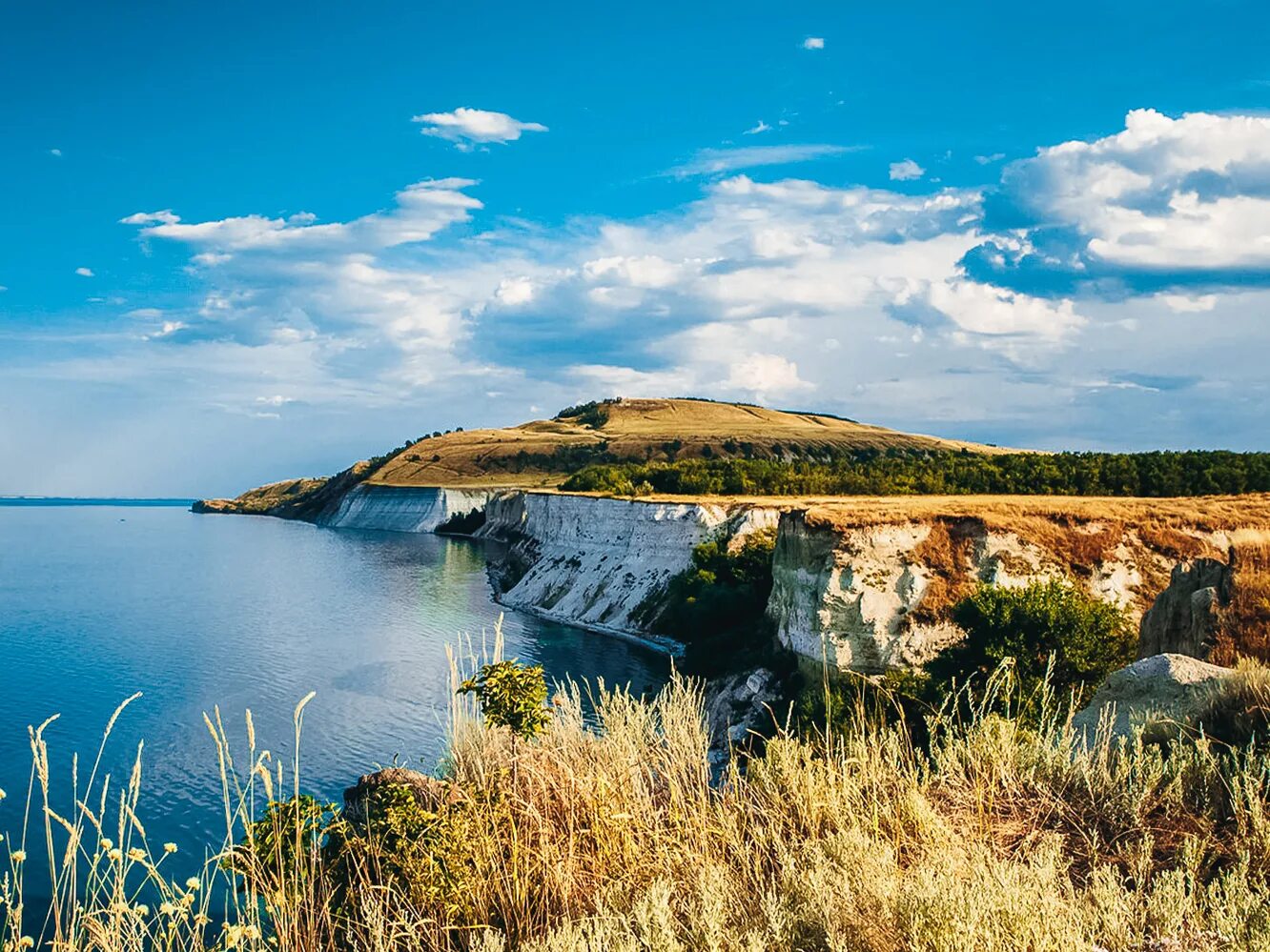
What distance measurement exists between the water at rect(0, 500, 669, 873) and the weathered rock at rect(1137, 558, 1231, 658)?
1240 cm

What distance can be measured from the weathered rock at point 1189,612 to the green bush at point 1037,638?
9.92m

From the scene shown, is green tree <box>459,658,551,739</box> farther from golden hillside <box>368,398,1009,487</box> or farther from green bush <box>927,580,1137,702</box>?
golden hillside <box>368,398,1009,487</box>

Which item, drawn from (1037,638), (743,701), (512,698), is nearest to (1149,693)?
(512,698)

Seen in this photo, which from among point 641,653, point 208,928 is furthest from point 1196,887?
point 641,653

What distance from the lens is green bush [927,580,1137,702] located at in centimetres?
2812

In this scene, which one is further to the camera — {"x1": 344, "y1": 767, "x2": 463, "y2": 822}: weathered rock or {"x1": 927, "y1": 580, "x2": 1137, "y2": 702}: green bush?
{"x1": 927, "y1": 580, "x2": 1137, "y2": 702}: green bush

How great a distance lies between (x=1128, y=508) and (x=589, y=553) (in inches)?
1586

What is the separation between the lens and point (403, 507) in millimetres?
152875

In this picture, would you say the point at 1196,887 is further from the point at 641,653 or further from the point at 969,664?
the point at 641,653

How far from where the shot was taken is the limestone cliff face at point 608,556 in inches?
2256

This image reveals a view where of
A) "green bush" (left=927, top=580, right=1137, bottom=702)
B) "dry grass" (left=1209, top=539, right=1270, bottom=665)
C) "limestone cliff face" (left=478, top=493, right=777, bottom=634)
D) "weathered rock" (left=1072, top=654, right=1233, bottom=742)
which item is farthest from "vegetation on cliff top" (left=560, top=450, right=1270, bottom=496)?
"weathered rock" (left=1072, top=654, right=1233, bottom=742)

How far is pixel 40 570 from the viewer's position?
8438 centimetres

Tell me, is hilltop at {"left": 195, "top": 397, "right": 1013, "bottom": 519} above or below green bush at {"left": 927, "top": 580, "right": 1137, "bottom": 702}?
above

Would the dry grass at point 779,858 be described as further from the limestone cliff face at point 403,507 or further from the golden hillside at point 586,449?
the golden hillside at point 586,449
